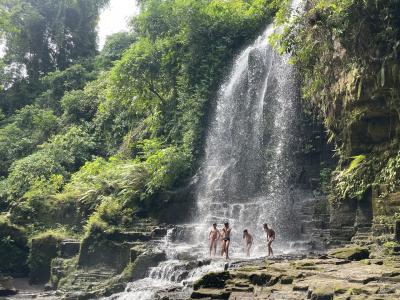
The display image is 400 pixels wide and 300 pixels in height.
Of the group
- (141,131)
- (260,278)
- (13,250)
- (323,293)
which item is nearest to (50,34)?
(141,131)

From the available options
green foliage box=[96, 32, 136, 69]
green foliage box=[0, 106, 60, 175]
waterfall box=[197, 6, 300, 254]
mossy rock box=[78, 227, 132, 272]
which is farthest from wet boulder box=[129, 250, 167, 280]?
green foliage box=[96, 32, 136, 69]

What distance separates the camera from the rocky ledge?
785cm

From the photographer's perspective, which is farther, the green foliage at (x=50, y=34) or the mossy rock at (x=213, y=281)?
the green foliage at (x=50, y=34)

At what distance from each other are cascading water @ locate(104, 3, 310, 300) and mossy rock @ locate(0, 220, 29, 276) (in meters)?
7.82

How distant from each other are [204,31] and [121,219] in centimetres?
995

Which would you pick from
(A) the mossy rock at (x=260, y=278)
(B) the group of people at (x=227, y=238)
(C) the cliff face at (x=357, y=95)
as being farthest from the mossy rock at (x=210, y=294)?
(C) the cliff face at (x=357, y=95)

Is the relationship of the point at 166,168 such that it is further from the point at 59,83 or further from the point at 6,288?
the point at 59,83

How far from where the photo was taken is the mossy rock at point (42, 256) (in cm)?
2055

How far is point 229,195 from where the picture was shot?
19.8 meters

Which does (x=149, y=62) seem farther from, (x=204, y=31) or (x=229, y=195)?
(x=229, y=195)

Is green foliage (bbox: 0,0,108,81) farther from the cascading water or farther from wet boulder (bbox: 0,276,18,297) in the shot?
wet boulder (bbox: 0,276,18,297)

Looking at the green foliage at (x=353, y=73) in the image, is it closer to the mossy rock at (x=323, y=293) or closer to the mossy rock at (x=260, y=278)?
the mossy rock at (x=260, y=278)

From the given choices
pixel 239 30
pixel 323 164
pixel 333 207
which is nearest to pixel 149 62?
pixel 239 30

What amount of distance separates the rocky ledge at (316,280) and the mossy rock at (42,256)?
12.1 metres
